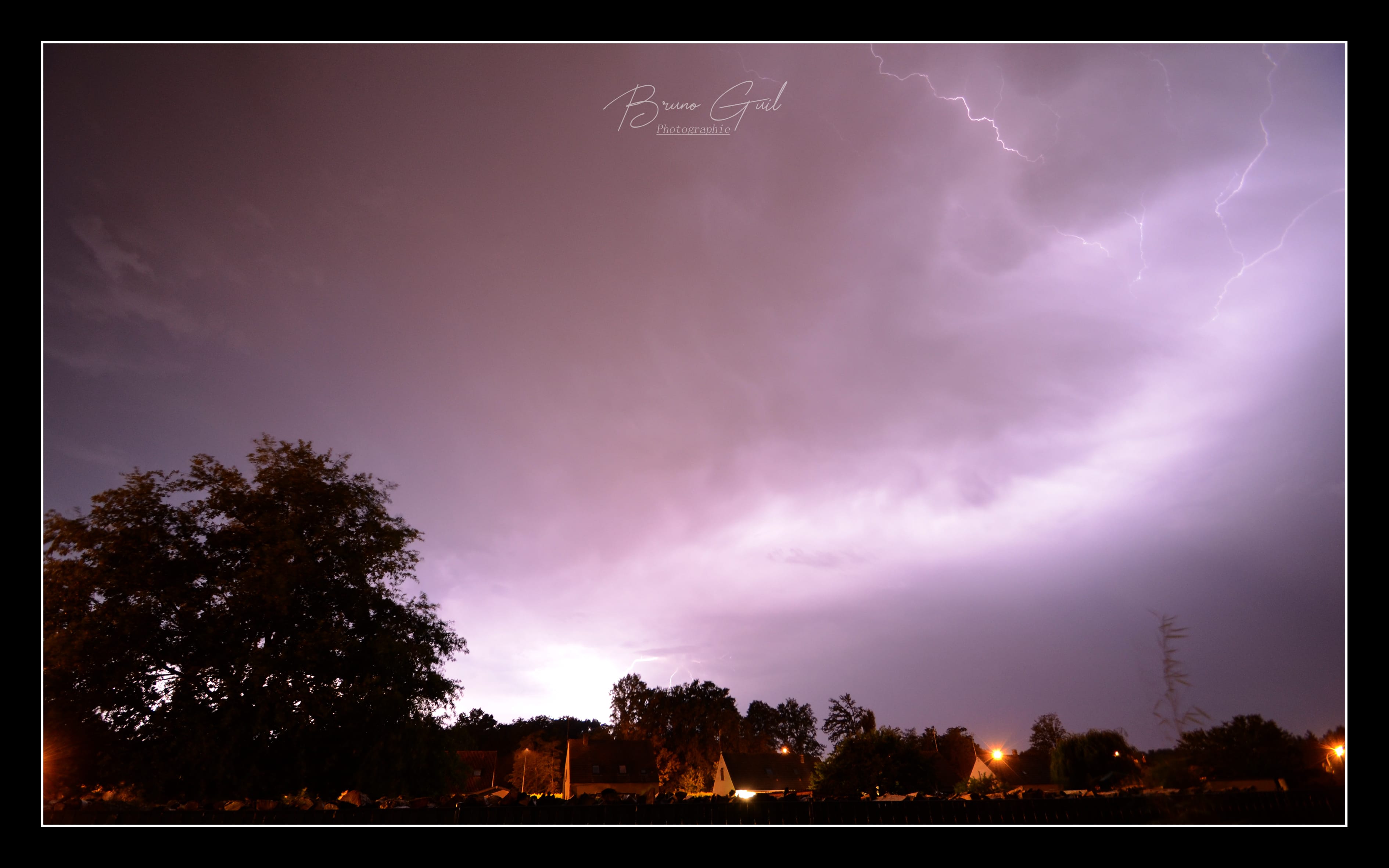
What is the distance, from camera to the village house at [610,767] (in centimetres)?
4784

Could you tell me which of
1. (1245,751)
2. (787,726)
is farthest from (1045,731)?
(1245,751)

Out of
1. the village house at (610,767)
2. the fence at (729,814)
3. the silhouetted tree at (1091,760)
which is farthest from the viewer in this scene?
the village house at (610,767)

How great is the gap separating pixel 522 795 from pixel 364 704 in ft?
14.4

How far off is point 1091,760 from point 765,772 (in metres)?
29.5

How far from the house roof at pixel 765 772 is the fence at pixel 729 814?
3698cm

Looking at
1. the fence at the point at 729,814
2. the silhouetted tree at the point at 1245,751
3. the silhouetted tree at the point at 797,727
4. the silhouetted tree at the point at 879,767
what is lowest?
the silhouetted tree at the point at 797,727

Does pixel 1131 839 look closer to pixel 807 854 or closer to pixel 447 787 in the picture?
pixel 807 854

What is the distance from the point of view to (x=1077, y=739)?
74.8ft

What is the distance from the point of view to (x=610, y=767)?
4900cm

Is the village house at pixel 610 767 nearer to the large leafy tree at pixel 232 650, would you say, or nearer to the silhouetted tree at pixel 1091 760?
the silhouetted tree at pixel 1091 760

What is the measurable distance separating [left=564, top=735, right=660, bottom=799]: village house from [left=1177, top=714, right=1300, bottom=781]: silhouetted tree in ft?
138

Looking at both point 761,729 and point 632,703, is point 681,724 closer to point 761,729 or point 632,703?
point 632,703

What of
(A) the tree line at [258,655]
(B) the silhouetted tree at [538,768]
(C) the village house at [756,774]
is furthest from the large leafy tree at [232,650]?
(B) the silhouetted tree at [538,768]
